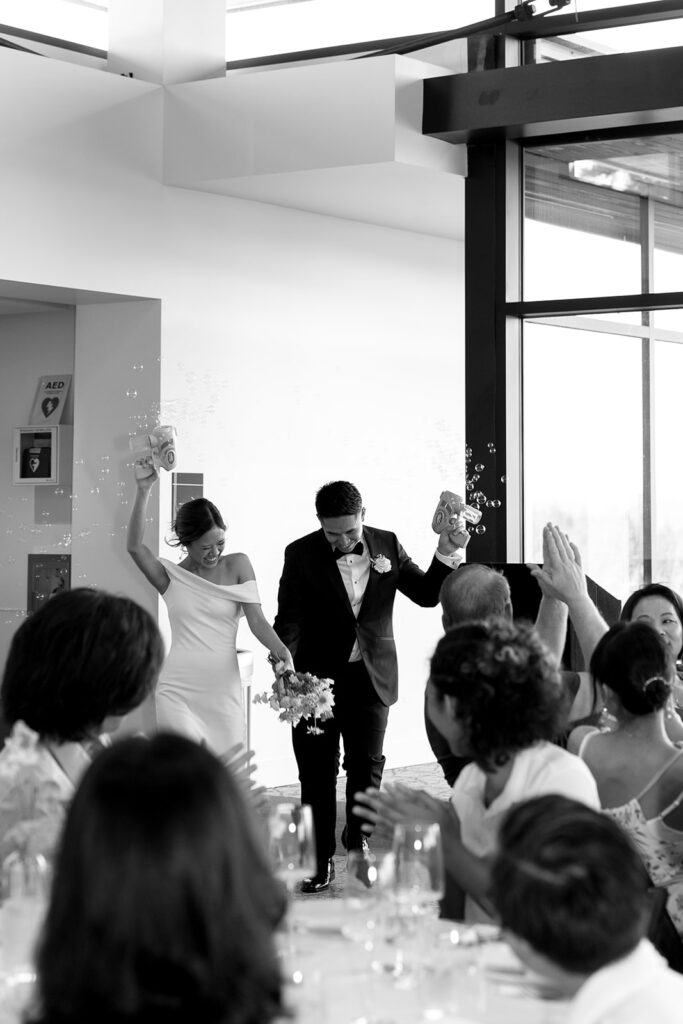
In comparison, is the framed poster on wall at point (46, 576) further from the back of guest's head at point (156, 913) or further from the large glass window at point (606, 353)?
the back of guest's head at point (156, 913)

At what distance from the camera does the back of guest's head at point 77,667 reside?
8.11ft

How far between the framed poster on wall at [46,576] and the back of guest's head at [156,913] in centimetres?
605

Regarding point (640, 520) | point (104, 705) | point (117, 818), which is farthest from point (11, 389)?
point (117, 818)

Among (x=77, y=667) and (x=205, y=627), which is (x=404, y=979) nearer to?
(x=77, y=667)

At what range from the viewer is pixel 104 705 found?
2.49 metres

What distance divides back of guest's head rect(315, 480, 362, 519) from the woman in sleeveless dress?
0.46 m

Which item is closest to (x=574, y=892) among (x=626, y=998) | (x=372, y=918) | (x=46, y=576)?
(x=626, y=998)

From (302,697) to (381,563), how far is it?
80cm

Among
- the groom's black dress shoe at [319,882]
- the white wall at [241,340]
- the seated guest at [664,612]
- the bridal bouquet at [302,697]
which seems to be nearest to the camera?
the seated guest at [664,612]

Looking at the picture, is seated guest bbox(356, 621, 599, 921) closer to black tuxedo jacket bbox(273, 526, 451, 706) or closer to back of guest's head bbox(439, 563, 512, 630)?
back of guest's head bbox(439, 563, 512, 630)

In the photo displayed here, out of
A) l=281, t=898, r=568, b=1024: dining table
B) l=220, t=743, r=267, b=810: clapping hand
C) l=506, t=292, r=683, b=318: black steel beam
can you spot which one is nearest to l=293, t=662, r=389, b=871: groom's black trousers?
l=220, t=743, r=267, b=810: clapping hand

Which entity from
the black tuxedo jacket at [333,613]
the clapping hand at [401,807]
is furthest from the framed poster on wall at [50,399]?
the clapping hand at [401,807]

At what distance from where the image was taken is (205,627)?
5.57m

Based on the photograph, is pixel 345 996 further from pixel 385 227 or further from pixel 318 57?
pixel 385 227
